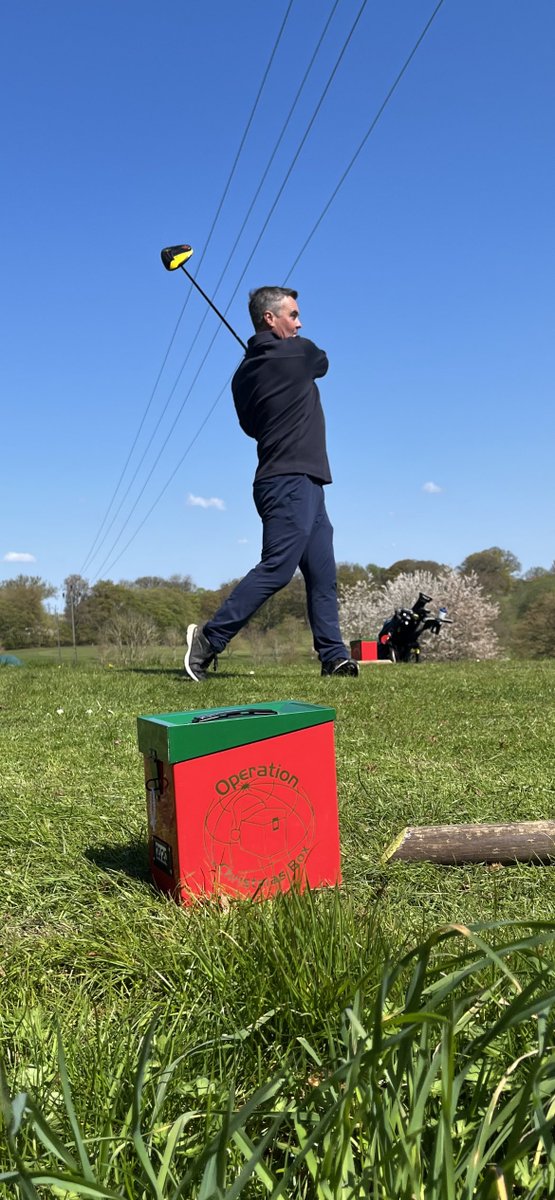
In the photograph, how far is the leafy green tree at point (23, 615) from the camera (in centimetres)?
3206

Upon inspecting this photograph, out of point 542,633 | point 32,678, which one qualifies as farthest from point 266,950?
point 542,633

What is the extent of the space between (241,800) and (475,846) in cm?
66

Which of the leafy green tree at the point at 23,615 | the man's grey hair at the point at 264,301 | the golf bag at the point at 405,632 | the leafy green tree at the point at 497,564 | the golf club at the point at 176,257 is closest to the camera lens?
the man's grey hair at the point at 264,301

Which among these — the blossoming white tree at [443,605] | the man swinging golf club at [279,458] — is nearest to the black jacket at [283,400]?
the man swinging golf club at [279,458]

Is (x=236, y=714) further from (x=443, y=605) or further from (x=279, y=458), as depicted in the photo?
(x=443, y=605)

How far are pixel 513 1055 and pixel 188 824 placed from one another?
0.87 m

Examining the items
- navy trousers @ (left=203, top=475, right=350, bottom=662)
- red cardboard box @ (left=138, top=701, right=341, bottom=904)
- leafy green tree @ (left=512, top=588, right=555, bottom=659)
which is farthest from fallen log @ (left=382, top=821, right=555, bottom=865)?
leafy green tree @ (left=512, top=588, right=555, bottom=659)

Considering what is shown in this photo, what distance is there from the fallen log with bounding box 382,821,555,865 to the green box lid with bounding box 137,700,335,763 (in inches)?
16.0

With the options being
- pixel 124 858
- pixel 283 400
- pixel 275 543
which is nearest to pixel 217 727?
pixel 124 858

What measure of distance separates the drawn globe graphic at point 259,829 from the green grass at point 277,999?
0.57ft

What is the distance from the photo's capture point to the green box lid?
6.08 feet

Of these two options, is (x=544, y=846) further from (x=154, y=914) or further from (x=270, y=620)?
(x=270, y=620)

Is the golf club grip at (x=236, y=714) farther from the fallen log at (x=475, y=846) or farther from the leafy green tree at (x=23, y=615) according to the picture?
the leafy green tree at (x=23, y=615)

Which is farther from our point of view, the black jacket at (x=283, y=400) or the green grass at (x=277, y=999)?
the black jacket at (x=283, y=400)
